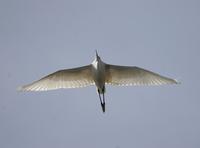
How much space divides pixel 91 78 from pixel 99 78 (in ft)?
2.04

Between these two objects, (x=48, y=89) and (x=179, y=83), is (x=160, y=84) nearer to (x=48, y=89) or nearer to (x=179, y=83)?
(x=179, y=83)

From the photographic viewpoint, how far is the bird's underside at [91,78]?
34625 mm

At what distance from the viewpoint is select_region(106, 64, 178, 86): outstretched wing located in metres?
34.8

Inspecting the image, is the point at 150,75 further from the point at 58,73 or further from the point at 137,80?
the point at 58,73

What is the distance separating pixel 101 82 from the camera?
3447 centimetres

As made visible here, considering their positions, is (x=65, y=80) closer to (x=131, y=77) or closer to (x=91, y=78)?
(x=91, y=78)

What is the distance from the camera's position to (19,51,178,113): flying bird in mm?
34388

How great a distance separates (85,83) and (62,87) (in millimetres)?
816

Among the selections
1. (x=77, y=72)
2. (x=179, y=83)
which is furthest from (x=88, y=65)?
(x=179, y=83)

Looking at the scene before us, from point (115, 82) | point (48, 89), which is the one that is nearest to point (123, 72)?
point (115, 82)

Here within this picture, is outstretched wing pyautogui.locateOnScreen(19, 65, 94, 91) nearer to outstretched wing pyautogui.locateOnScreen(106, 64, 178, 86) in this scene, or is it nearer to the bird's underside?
the bird's underside

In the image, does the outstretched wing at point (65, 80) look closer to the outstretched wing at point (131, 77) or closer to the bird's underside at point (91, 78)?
the bird's underside at point (91, 78)

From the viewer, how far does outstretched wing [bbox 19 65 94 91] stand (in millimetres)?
34625

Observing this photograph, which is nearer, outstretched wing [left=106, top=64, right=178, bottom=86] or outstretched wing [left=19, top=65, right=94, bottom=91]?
outstretched wing [left=19, top=65, right=94, bottom=91]
